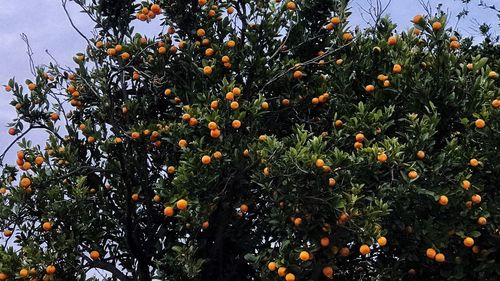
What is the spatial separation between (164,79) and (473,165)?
374 cm

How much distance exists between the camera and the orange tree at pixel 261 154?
7.34 m

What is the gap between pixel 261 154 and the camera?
7.31 metres

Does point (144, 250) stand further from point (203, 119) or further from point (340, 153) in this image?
point (340, 153)

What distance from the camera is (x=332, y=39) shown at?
895 centimetres

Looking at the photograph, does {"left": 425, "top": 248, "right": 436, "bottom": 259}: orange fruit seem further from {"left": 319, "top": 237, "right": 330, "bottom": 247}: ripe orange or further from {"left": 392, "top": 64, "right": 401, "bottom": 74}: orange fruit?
{"left": 392, "top": 64, "right": 401, "bottom": 74}: orange fruit

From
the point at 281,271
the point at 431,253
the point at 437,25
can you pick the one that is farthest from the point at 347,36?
the point at 281,271

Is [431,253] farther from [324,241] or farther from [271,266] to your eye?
[271,266]

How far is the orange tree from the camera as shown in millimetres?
7336

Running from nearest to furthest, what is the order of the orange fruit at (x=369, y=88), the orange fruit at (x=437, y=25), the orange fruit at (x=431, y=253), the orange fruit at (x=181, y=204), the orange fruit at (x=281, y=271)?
the orange fruit at (x=281, y=271), the orange fruit at (x=181, y=204), the orange fruit at (x=431, y=253), the orange fruit at (x=437, y=25), the orange fruit at (x=369, y=88)

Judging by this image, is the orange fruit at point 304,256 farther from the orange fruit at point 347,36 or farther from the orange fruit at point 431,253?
the orange fruit at point 347,36

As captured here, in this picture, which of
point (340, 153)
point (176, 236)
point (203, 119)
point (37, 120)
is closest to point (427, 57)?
point (340, 153)

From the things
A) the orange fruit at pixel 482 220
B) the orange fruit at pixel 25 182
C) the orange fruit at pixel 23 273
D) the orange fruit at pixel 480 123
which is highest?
the orange fruit at pixel 25 182

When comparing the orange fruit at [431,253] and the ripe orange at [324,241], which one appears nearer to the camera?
the ripe orange at [324,241]

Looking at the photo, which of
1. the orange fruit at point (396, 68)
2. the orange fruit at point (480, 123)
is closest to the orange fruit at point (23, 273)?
the orange fruit at point (396, 68)
